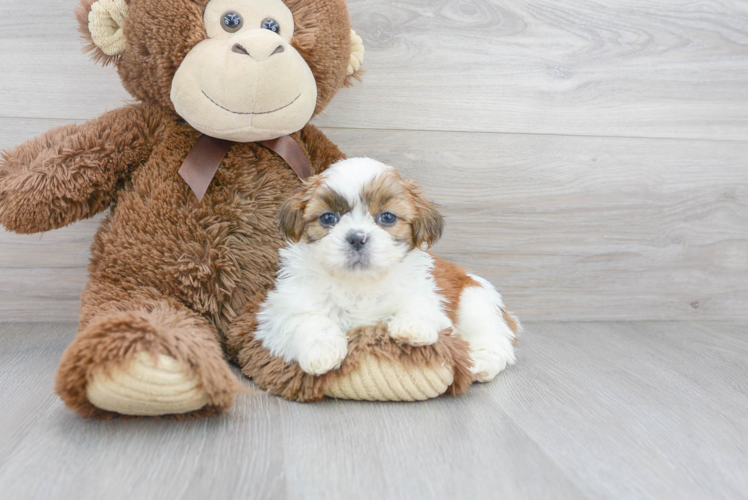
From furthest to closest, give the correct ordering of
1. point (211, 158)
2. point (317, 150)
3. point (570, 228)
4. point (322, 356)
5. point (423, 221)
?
point (570, 228) → point (317, 150) → point (211, 158) → point (423, 221) → point (322, 356)

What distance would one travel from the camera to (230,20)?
1.19 metres

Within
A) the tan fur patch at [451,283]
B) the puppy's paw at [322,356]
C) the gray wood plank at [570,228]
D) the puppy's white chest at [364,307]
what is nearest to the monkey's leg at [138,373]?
the puppy's paw at [322,356]

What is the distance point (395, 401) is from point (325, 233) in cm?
34

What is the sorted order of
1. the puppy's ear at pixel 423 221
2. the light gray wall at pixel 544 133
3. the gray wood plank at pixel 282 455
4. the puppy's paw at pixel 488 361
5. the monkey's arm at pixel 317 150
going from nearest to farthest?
the gray wood plank at pixel 282 455, the puppy's ear at pixel 423 221, the puppy's paw at pixel 488 361, the monkey's arm at pixel 317 150, the light gray wall at pixel 544 133

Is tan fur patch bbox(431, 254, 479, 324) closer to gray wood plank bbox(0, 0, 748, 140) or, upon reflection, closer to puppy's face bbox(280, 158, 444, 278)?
puppy's face bbox(280, 158, 444, 278)

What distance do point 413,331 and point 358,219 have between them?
0.76 ft

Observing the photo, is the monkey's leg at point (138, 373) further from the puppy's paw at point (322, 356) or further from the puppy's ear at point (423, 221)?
the puppy's ear at point (423, 221)

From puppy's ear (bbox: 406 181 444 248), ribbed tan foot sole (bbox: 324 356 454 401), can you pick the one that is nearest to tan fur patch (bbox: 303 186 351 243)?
puppy's ear (bbox: 406 181 444 248)

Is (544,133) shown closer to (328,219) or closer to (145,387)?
(328,219)

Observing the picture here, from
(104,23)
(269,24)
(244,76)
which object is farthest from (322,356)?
(104,23)

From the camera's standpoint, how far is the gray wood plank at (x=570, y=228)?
5.37 ft

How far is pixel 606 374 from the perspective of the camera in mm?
1400

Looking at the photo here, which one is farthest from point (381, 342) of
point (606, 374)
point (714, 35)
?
point (714, 35)

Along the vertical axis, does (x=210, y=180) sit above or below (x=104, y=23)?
below
